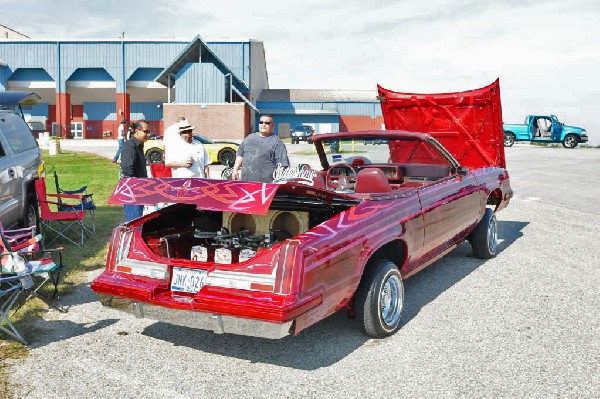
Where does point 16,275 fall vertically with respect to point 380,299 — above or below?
above

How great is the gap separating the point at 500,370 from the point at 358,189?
6.40 ft

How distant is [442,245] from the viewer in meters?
5.95

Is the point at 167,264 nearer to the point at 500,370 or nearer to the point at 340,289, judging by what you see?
the point at 340,289

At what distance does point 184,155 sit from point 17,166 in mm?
2025

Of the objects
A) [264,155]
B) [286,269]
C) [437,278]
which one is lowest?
[437,278]

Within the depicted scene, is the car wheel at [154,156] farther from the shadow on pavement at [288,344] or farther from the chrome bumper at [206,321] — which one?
the chrome bumper at [206,321]

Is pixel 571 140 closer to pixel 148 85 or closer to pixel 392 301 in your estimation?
pixel 148 85

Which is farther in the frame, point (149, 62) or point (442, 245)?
point (149, 62)

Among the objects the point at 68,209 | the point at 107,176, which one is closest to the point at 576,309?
the point at 68,209

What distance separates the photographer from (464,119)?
27.6 ft

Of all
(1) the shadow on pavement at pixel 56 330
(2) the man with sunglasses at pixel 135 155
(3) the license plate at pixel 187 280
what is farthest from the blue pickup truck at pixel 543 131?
(3) the license plate at pixel 187 280

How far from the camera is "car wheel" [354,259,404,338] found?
4531mm

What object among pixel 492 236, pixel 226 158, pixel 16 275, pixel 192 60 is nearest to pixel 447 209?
pixel 492 236

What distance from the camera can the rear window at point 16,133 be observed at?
7.48 metres
